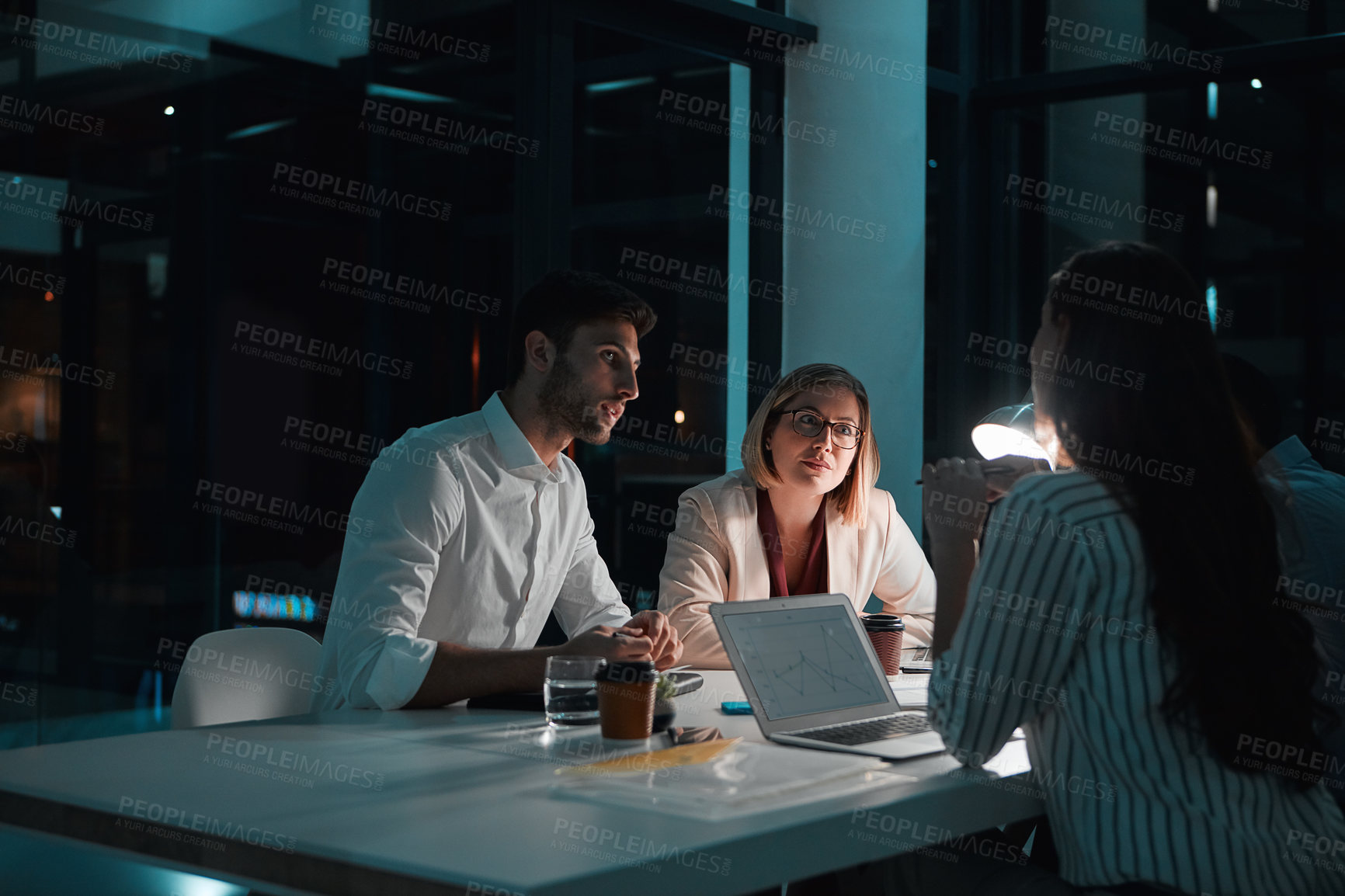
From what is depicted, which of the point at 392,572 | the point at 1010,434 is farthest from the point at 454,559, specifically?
the point at 1010,434

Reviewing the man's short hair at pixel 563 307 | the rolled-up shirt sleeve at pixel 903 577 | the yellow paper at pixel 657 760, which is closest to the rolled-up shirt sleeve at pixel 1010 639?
the yellow paper at pixel 657 760

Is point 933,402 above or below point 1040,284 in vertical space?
below

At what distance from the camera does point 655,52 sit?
4.11 metres

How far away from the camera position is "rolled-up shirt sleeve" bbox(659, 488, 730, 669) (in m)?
2.67

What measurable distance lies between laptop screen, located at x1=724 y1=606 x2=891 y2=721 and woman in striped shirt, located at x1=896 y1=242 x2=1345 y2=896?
0.31 metres

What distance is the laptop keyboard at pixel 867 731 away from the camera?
1773mm

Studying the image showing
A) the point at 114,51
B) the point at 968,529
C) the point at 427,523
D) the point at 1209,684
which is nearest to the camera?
the point at 1209,684

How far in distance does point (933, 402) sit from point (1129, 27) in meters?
1.58

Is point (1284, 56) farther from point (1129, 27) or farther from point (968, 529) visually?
point (968, 529)

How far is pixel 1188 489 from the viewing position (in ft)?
4.99

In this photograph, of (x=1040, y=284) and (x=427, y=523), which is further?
(x=1040, y=284)

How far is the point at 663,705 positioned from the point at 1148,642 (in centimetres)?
73

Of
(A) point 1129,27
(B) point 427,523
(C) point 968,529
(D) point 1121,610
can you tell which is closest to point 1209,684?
(D) point 1121,610

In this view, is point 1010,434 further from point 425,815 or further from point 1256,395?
point 425,815
